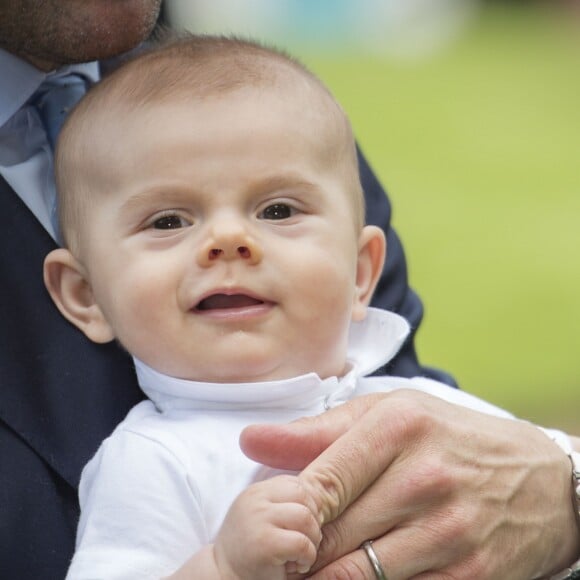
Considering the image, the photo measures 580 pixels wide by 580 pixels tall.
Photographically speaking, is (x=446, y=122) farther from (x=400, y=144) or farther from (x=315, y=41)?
(x=315, y=41)

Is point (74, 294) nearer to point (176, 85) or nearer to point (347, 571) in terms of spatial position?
A: point (176, 85)

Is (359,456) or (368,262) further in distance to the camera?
(368,262)

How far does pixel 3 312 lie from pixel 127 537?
1.86 ft

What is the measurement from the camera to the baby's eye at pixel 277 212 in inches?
89.9

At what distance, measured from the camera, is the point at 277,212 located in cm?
229

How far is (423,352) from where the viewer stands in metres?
6.75

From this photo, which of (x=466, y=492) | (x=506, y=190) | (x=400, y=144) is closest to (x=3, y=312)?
(x=466, y=492)

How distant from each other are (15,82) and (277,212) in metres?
0.68

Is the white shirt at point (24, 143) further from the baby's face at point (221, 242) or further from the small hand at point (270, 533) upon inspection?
the small hand at point (270, 533)

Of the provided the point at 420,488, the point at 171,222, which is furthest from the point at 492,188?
the point at 420,488

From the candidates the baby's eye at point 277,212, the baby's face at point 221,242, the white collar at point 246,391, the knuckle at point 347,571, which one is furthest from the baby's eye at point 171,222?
the knuckle at point 347,571

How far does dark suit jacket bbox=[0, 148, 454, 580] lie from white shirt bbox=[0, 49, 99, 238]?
0.12 feet

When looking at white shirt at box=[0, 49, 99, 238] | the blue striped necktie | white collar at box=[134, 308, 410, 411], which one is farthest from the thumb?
the blue striped necktie

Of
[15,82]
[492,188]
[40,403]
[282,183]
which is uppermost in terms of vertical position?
[282,183]
